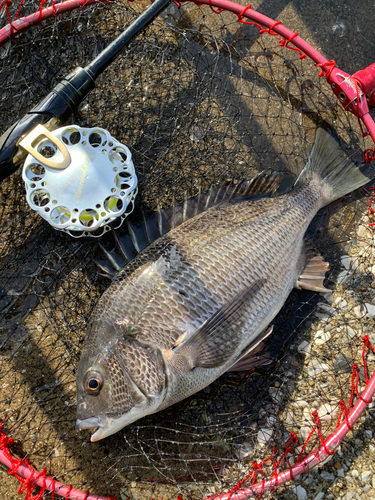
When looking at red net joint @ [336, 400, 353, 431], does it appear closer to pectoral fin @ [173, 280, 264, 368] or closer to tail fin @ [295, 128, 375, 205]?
pectoral fin @ [173, 280, 264, 368]

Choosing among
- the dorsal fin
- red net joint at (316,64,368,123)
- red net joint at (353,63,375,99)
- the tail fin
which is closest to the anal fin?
the tail fin

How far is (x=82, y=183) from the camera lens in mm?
2432

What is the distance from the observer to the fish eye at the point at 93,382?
6.88 feet

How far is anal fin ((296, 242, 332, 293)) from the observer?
2746 millimetres

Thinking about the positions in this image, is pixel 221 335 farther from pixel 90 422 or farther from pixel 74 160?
pixel 74 160

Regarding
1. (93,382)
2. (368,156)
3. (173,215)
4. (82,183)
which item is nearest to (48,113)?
(82,183)

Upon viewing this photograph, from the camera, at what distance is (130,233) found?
2.58m

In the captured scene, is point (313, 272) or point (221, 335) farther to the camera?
point (313, 272)

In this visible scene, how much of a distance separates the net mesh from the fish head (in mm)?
522

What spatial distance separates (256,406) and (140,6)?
3138mm

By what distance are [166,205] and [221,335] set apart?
1.06m

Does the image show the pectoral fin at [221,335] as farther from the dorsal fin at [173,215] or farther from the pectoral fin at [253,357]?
the dorsal fin at [173,215]

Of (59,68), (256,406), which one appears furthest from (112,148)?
(256,406)

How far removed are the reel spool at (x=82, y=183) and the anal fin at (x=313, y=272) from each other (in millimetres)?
1298
